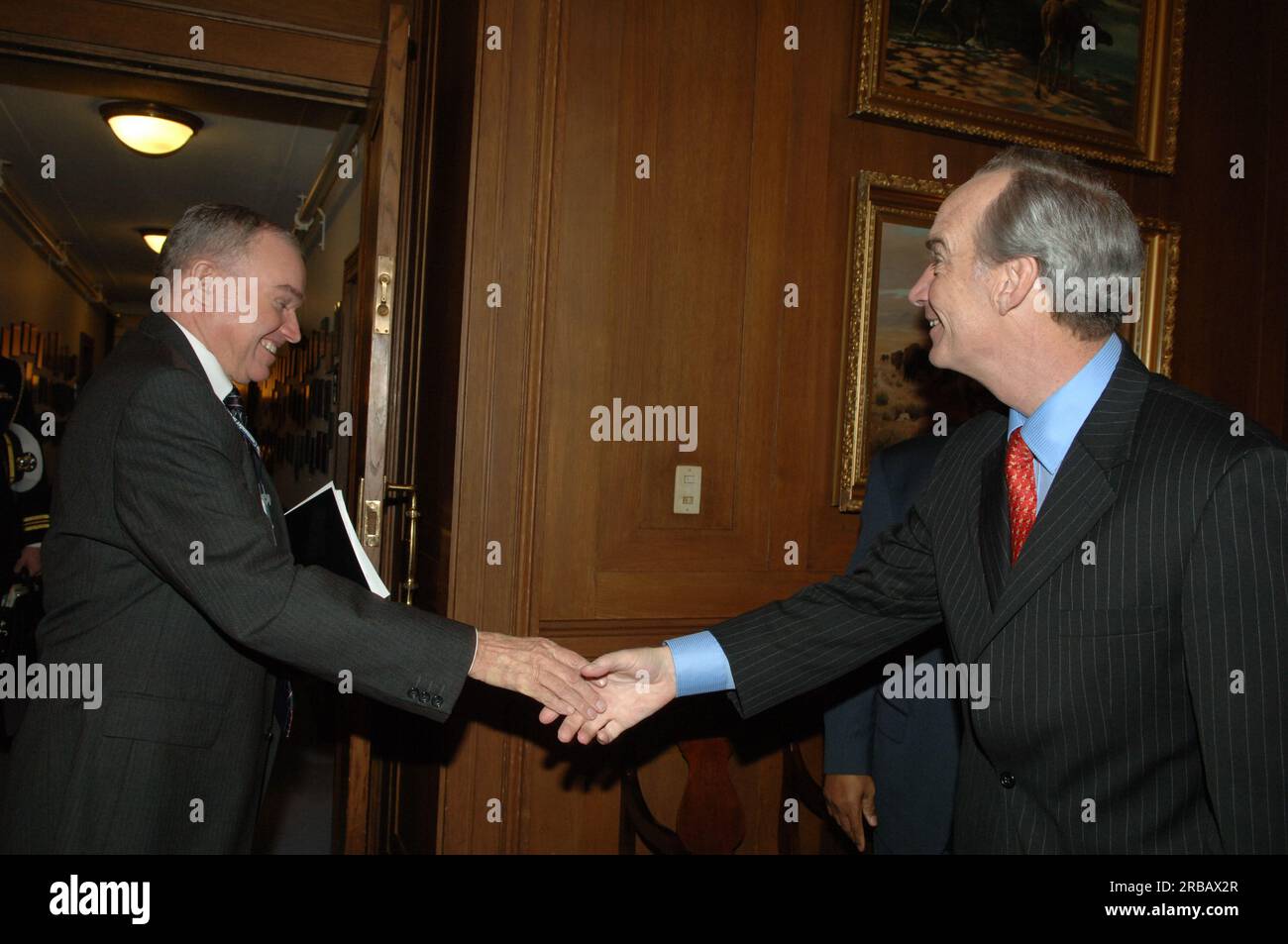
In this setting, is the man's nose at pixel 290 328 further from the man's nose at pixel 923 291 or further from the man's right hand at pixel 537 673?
the man's nose at pixel 923 291

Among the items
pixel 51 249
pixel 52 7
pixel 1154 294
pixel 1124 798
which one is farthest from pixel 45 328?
pixel 1124 798

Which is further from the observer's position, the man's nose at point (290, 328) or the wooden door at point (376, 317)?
the wooden door at point (376, 317)

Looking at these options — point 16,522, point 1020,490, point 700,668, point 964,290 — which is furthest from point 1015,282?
point 16,522

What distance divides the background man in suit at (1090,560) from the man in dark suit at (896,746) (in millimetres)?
554

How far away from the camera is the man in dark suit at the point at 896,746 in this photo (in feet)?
8.07

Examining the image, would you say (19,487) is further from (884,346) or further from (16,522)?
(884,346)

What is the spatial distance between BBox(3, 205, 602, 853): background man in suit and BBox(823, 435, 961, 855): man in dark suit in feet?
3.54

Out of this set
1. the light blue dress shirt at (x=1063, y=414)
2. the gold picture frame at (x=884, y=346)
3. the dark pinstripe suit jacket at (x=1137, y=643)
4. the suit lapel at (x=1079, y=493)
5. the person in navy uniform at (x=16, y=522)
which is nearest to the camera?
the dark pinstripe suit jacket at (x=1137, y=643)

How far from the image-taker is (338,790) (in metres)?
3.55

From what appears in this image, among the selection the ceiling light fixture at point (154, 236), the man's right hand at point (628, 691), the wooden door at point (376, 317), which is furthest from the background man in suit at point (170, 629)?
the ceiling light fixture at point (154, 236)

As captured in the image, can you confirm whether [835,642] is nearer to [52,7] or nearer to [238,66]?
[238,66]

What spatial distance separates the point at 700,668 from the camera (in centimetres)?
227

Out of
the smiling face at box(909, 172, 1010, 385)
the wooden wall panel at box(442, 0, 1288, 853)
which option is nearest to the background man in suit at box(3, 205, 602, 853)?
the wooden wall panel at box(442, 0, 1288, 853)

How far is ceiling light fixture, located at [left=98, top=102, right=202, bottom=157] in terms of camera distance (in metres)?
6.12
